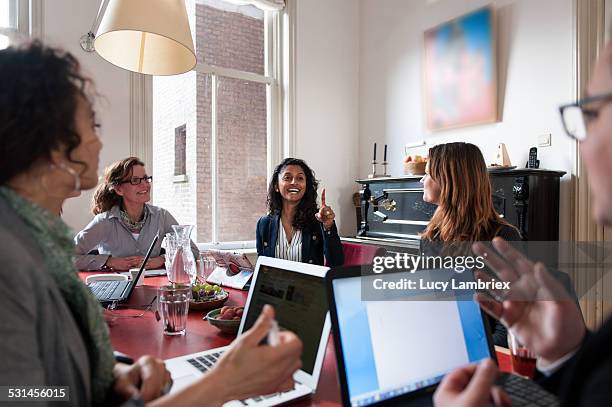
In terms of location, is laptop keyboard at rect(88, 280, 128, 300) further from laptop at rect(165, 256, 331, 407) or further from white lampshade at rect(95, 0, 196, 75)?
white lampshade at rect(95, 0, 196, 75)

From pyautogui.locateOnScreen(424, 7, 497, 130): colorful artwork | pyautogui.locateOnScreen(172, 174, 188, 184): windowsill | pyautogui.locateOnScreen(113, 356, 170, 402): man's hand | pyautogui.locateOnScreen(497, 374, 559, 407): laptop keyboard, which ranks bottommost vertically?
pyautogui.locateOnScreen(497, 374, 559, 407): laptop keyboard

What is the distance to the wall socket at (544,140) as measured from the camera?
3.25 meters

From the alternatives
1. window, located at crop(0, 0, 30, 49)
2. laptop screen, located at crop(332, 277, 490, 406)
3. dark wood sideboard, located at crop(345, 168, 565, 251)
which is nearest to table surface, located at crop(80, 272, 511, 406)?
laptop screen, located at crop(332, 277, 490, 406)

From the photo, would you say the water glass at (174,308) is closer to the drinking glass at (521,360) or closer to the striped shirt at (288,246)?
the drinking glass at (521,360)

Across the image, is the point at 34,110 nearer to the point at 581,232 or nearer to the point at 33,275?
the point at 33,275

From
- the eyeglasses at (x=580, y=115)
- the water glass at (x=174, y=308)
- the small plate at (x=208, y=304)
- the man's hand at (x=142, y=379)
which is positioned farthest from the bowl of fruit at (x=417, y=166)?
the man's hand at (x=142, y=379)

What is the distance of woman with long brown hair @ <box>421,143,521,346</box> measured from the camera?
1.96 meters

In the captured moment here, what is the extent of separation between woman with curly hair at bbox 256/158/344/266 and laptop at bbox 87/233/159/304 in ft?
3.78

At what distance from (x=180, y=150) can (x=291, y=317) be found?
3462 mm

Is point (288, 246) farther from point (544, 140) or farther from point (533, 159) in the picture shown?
point (544, 140)

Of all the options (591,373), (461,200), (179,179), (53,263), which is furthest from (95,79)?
(591,373)

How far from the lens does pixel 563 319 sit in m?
0.83

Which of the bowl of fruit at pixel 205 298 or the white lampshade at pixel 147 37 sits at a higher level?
the white lampshade at pixel 147 37

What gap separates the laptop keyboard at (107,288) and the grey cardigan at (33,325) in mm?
1076
